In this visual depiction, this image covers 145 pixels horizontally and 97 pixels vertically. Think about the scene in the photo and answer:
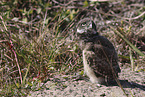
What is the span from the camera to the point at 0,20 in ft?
7.24

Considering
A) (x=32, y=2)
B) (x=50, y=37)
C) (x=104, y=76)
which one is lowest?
(x=104, y=76)

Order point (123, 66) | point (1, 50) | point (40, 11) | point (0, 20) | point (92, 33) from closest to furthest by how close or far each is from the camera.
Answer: point (92, 33)
point (0, 20)
point (1, 50)
point (123, 66)
point (40, 11)

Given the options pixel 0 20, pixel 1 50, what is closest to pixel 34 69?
pixel 1 50

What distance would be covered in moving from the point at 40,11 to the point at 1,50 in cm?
159

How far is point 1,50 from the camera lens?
243 centimetres

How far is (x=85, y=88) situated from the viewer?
69.6 inches

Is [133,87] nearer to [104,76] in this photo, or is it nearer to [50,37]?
[104,76]

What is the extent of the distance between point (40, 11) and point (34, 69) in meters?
1.85

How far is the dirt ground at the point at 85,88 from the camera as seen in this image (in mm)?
1653

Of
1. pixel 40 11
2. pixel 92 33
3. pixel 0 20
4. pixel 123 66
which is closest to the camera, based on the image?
pixel 92 33

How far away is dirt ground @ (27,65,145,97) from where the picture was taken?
65.1 inches

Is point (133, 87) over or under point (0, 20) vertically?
under

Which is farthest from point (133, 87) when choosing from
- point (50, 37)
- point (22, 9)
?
point (22, 9)

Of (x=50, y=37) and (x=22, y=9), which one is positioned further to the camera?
(x=22, y=9)
